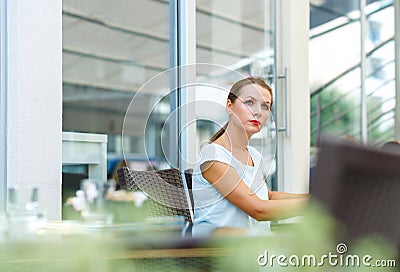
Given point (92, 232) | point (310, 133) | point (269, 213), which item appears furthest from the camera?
point (310, 133)

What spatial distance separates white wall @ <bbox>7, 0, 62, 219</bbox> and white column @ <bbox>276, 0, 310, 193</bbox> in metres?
2.47

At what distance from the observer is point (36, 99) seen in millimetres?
3328

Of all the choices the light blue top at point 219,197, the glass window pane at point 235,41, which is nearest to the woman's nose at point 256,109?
the light blue top at point 219,197

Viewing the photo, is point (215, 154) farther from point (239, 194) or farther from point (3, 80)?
point (3, 80)

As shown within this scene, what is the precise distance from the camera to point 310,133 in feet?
19.2

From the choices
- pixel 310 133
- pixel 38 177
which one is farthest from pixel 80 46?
pixel 310 133

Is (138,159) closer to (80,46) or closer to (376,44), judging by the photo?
(80,46)

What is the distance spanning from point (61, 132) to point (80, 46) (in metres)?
0.60

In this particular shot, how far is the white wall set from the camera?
10.6 ft

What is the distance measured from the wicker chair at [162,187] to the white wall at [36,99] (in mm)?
473

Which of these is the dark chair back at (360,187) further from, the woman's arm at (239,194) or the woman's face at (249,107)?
the woman's face at (249,107)

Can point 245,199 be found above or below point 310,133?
below

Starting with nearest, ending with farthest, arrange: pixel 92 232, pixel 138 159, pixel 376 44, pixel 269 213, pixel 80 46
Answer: pixel 92 232, pixel 269 213, pixel 80 46, pixel 138 159, pixel 376 44

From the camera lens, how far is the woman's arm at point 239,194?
108 inches
